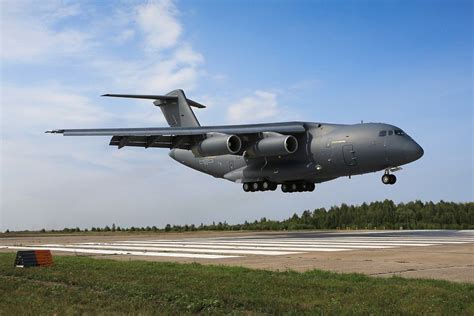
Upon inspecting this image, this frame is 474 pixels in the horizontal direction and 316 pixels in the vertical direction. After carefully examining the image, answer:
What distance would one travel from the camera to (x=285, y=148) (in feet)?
94.9

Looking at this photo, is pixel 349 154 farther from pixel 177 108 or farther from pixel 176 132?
pixel 177 108

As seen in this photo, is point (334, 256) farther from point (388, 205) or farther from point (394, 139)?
point (388, 205)

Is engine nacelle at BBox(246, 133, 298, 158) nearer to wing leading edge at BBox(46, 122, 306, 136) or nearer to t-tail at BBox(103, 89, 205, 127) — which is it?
wing leading edge at BBox(46, 122, 306, 136)

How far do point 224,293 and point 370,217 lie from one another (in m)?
50.4

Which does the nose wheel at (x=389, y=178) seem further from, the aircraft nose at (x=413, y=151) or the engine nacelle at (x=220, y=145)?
the engine nacelle at (x=220, y=145)

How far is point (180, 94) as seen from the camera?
135 ft

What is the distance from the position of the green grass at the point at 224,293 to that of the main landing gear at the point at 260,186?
73.7 feet

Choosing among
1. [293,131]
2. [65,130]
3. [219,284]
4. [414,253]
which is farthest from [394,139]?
[219,284]

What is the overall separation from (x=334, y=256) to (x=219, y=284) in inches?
235

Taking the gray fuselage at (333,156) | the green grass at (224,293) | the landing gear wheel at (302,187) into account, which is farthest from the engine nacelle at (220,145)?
the green grass at (224,293)

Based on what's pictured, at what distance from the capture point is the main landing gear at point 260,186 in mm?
33156

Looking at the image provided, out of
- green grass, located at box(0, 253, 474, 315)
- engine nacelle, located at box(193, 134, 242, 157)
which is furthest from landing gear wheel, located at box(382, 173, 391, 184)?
green grass, located at box(0, 253, 474, 315)

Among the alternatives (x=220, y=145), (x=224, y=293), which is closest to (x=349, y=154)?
(x=220, y=145)

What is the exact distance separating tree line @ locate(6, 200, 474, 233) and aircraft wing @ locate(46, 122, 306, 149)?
16258mm
